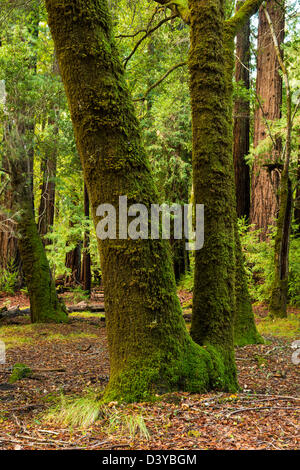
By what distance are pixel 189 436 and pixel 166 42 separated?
10251mm

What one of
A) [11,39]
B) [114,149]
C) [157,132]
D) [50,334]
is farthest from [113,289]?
[157,132]

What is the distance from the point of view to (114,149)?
3.36 metres

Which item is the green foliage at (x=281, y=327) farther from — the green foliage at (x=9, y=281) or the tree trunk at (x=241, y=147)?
the green foliage at (x=9, y=281)

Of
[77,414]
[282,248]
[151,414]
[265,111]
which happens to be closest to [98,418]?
[77,414]

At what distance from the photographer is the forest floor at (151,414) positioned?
269cm

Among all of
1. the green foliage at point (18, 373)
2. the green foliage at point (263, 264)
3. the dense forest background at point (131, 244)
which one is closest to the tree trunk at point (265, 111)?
the green foliage at point (263, 264)

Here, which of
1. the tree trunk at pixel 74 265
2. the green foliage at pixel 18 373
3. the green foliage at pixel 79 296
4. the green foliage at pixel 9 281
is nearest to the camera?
the green foliage at pixel 18 373

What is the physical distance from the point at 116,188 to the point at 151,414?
1.71m

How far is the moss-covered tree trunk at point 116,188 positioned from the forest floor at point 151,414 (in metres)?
0.31

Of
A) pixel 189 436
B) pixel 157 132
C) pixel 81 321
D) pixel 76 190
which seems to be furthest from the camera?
pixel 76 190

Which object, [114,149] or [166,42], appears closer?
[114,149]

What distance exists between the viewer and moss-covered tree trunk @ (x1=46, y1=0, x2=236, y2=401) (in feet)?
10.9

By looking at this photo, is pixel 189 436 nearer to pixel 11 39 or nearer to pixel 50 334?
pixel 50 334

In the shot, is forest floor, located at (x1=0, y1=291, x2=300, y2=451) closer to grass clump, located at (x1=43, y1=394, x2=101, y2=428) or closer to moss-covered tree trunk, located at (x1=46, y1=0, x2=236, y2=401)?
grass clump, located at (x1=43, y1=394, x2=101, y2=428)
